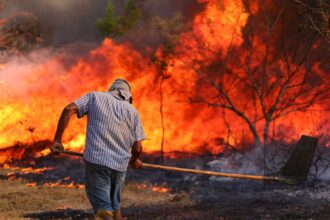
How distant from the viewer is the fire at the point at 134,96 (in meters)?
16.4

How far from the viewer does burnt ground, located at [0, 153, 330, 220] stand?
8.71 metres

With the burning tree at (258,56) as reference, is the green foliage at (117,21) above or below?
above

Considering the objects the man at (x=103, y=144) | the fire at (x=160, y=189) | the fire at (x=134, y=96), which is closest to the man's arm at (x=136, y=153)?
the man at (x=103, y=144)

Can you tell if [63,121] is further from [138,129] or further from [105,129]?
[138,129]

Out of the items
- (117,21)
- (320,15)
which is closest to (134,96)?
(320,15)

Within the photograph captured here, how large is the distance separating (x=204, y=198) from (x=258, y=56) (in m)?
6.87

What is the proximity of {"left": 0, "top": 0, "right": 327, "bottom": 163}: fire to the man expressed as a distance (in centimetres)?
1069

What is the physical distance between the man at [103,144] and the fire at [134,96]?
35.1 ft

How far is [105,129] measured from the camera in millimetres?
5301

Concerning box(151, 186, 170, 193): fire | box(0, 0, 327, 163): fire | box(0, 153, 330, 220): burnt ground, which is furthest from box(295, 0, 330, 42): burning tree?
box(151, 186, 170, 193): fire

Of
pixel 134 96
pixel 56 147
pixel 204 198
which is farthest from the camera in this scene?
pixel 134 96

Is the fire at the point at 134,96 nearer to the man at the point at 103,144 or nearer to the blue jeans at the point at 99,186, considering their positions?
the man at the point at 103,144

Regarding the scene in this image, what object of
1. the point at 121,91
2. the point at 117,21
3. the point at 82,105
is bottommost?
the point at 82,105

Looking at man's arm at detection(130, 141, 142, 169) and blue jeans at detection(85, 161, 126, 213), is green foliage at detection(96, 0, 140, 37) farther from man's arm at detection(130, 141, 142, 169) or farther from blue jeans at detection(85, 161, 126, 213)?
blue jeans at detection(85, 161, 126, 213)
